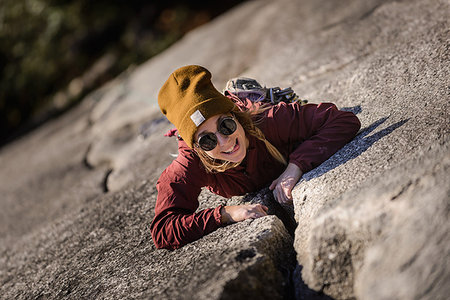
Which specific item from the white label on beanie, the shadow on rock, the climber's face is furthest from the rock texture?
the white label on beanie

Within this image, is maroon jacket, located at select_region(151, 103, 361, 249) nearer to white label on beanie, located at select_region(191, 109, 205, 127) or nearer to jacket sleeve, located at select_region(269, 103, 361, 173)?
jacket sleeve, located at select_region(269, 103, 361, 173)

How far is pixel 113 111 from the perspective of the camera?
5832 mm

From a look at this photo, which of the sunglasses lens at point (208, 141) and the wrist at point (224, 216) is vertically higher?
the sunglasses lens at point (208, 141)

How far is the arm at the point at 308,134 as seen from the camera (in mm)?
2211

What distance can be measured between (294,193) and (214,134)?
1.62ft

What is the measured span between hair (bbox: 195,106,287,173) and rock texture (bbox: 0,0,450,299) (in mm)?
282

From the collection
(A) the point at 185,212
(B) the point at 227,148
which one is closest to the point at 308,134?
(B) the point at 227,148

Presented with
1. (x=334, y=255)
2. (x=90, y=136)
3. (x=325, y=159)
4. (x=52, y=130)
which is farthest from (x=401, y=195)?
(x=52, y=130)

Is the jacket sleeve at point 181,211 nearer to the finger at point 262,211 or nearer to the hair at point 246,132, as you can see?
the hair at point 246,132

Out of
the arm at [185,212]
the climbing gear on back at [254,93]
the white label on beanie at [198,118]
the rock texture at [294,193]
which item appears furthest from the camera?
the climbing gear on back at [254,93]

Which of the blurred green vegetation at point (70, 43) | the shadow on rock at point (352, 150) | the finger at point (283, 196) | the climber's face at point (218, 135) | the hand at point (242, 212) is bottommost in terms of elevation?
the shadow on rock at point (352, 150)

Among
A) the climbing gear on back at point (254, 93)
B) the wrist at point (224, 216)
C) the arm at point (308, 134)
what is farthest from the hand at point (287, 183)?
the climbing gear on back at point (254, 93)

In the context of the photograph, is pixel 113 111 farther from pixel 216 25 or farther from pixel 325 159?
pixel 325 159

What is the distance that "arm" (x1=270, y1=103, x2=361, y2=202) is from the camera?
87.0 inches
